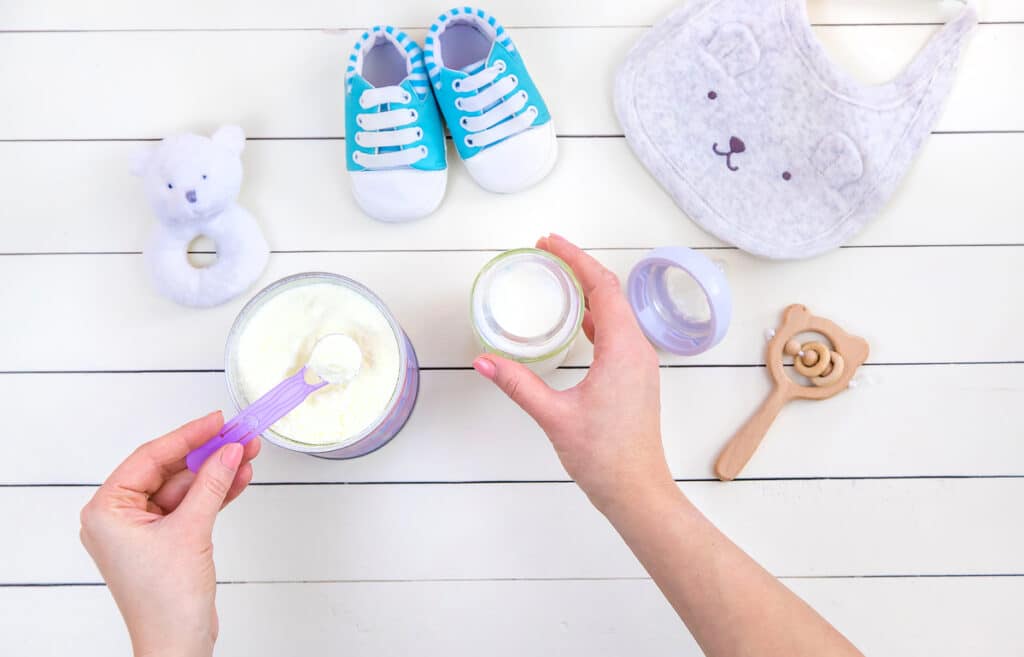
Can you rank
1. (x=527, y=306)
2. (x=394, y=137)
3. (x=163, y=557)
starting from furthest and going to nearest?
(x=394, y=137) → (x=527, y=306) → (x=163, y=557)

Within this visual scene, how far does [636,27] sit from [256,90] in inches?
21.4

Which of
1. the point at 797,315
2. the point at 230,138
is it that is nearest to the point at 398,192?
the point at 230,138

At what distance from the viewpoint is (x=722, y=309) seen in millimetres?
805

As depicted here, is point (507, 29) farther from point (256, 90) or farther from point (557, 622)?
point (557, 622)

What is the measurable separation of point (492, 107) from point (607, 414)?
1.47ft

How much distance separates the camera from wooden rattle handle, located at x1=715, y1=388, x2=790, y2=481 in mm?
901

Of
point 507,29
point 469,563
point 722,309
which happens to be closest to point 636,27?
point 507,29

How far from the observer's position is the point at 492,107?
35.7 inches

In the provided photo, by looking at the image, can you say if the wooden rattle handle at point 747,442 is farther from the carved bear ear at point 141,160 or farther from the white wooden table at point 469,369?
the carved bear ear at point 141,160

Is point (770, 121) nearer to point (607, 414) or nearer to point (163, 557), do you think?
point (607, 414)

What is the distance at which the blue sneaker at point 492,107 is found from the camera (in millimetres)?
895

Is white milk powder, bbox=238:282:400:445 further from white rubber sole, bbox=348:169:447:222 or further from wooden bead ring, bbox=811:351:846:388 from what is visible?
wooden bead ring, bbox=811:351:846:388

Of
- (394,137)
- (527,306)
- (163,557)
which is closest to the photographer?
(163,557)

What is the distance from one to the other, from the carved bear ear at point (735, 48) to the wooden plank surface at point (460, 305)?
10.3 inches
